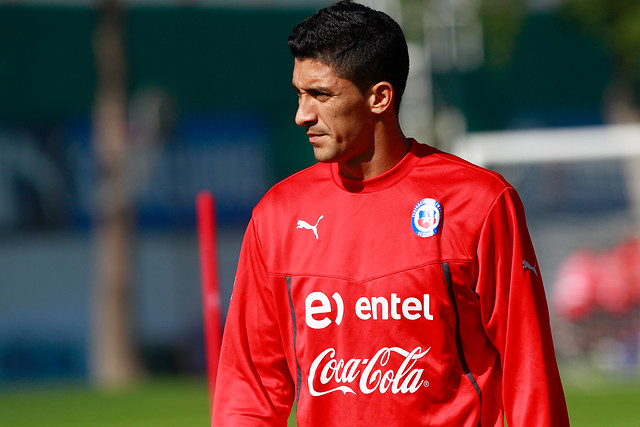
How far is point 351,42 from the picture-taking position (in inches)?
139

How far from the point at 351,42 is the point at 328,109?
0.19 meters

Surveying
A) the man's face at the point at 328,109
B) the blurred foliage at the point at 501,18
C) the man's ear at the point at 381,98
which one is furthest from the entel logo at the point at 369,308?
the blurred foliage at the point at 501,18

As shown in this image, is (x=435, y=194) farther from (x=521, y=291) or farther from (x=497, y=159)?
(x=497, y=159)

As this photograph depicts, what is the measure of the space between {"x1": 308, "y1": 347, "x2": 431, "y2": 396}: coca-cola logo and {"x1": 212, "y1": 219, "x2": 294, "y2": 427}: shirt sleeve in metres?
0.21

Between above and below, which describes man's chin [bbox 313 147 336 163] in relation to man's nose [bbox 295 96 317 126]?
below

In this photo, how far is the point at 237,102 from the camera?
25.2m

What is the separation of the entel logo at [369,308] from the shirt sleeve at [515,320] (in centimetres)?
17

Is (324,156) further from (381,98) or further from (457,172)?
(457,172)

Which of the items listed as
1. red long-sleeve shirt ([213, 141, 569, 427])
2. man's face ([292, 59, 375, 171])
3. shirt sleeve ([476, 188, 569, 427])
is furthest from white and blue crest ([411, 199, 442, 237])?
man's face ([292, 59, 375, 171])

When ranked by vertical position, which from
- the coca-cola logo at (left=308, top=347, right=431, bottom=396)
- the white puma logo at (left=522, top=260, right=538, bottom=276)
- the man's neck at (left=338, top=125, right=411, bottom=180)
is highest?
the man's neck at (left=338, top=125, right=411, bottom=180)

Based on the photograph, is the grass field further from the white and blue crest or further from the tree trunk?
the white and blue crest

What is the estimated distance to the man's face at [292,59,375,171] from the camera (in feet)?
11.7

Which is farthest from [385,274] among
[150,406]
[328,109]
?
[150,406]

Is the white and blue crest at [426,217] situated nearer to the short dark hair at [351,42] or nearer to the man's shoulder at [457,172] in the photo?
the man's shoulder at [457,172]
